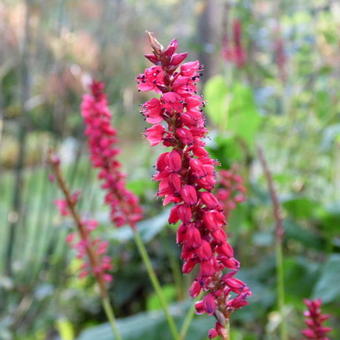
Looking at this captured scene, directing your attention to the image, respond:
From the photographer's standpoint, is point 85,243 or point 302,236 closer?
point 85,243

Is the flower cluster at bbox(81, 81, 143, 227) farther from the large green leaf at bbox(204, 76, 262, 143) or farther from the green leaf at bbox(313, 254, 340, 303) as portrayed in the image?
the large green leaf at bbox(204, 76, 262, 143)

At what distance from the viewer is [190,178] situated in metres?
0.80

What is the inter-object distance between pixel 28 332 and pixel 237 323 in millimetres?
1255

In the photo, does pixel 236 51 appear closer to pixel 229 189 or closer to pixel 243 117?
pixel 243 117

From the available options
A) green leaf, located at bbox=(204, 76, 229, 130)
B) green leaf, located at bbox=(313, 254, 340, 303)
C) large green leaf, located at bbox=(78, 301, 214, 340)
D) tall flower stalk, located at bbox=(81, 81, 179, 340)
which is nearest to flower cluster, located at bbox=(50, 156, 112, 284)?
tall flower stalk, located at bbox=(81, 81, 179, 340)

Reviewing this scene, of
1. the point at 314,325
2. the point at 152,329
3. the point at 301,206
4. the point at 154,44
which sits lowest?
the point at 152,329

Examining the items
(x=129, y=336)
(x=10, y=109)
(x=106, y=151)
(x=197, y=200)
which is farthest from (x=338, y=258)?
(x=10, y=109)

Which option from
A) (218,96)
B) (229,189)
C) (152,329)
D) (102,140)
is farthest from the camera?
(218,96)

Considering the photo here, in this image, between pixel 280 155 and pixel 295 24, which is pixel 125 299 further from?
pixel 295 24

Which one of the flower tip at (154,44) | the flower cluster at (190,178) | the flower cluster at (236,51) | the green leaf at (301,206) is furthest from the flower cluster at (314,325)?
the flower cluster at (236,51)

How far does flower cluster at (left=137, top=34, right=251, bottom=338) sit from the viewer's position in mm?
783

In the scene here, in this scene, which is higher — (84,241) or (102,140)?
(102,140)

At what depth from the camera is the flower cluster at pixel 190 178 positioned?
0.78m

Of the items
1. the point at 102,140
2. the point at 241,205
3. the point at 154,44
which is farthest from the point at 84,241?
the point at 241,205
